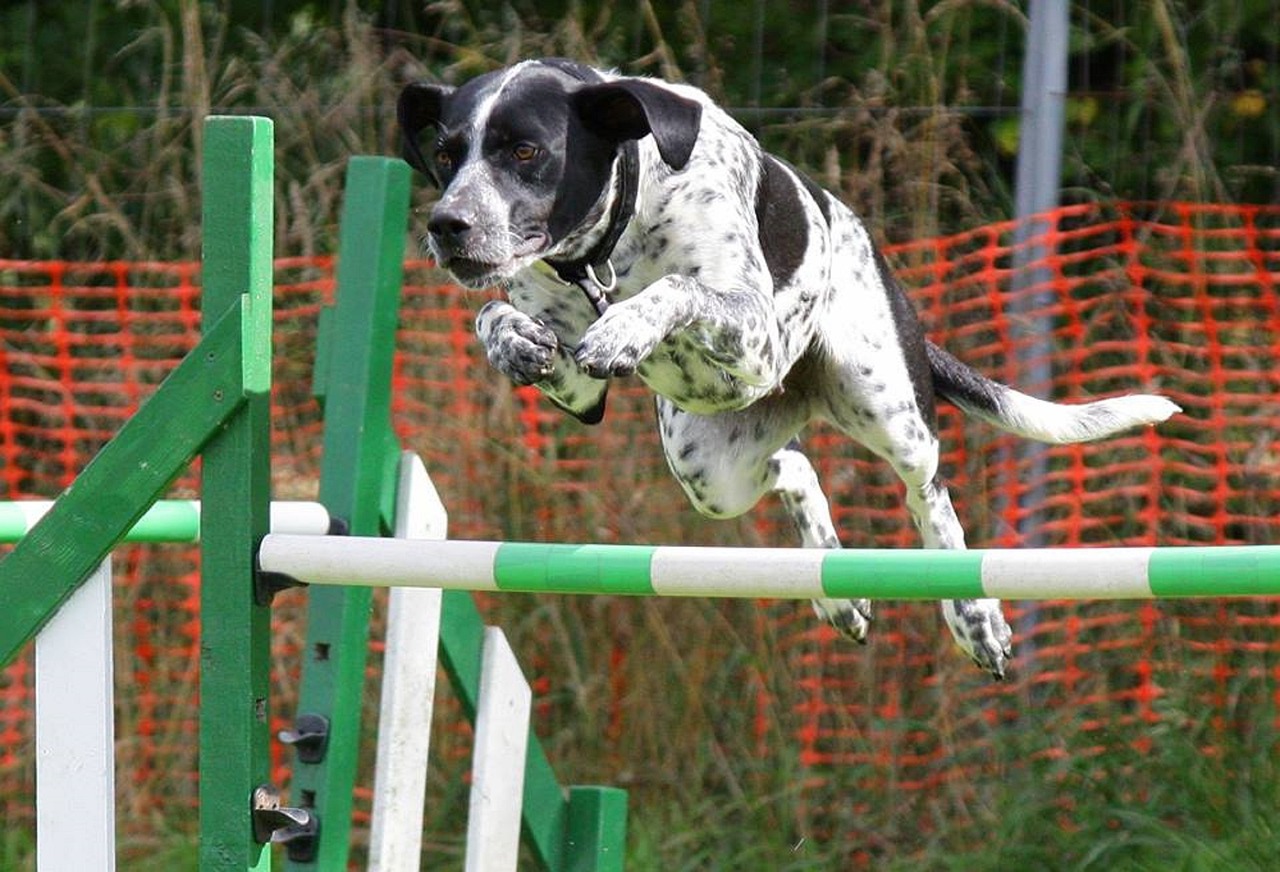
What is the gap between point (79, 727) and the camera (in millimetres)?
3029

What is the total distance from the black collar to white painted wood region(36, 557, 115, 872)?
0.98 meters

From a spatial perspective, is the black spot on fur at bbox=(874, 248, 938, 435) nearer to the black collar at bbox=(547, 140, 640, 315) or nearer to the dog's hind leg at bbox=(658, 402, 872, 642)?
the dog's hind leg at bbox=(658, 402, 872, 642)

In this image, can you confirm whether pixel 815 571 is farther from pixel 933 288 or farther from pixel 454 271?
pixel 933 288

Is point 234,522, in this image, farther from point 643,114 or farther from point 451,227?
point 643,114

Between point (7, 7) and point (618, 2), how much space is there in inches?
96.0

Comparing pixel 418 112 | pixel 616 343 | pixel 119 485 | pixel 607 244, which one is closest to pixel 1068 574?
pixel 616 343

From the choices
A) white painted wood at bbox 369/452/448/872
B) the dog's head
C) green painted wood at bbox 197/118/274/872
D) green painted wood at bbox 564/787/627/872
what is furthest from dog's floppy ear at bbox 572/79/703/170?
green painted wood at bbox 564/787/627/872

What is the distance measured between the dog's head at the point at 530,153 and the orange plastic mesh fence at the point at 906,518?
2.10 m

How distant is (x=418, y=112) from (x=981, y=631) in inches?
59.7

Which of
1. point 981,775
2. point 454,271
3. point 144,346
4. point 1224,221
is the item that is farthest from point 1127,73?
A: point 454,271

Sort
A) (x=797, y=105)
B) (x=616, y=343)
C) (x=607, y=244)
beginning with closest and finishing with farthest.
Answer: (x=616, y=343) → (x=607, y=244) → (x=797, y=105)

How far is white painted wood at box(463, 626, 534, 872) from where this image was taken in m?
4.14

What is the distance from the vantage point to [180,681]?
18.8ft

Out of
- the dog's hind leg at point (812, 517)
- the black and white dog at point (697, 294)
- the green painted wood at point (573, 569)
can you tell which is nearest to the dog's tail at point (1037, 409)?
the black and white dog at point (697, 294)
